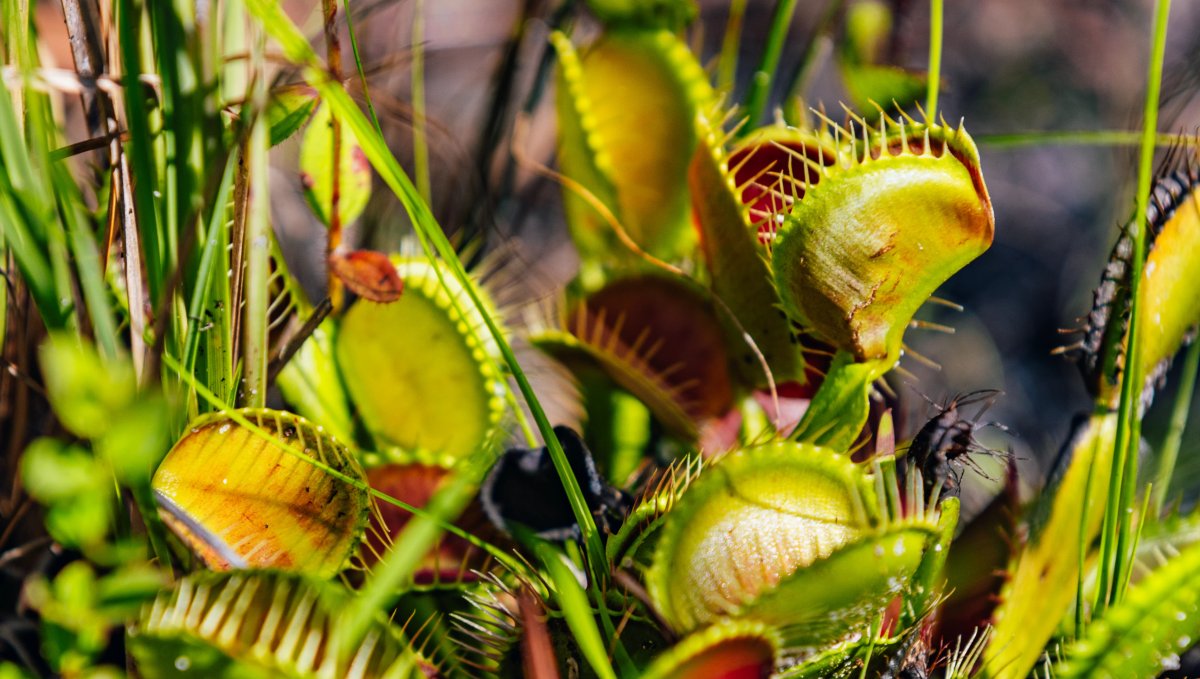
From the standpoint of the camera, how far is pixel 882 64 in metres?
0.88

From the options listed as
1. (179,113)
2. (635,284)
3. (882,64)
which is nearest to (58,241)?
(179,113)

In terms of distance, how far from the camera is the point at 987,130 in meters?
1.36

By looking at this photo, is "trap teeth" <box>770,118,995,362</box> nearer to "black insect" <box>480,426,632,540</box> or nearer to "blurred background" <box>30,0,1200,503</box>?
"black insect" <box>480,426,632,540</box>

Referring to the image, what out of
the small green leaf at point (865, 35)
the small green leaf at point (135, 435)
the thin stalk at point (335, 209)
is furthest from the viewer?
the small green leaf at point (865, 35)

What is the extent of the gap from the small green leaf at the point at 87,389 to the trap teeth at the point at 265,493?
67mm

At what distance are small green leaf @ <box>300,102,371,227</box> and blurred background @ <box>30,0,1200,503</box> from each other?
0.34 meters

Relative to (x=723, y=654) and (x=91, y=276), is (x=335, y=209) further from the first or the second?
(x=723, y=654)

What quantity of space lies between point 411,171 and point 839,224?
83 centimetres

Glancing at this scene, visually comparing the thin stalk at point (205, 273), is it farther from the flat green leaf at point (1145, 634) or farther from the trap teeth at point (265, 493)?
the flat green leaf at point (1145, 634)

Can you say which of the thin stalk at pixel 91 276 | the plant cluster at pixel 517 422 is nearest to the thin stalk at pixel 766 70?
the plant cluster at pixel 517 422

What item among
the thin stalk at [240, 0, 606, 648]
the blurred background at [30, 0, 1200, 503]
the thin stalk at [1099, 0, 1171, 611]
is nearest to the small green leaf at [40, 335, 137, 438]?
the thin stalk at [240, 0, 606, 648]

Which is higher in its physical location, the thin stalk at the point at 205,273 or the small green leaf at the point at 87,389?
the thin stalk at the point at 205,273

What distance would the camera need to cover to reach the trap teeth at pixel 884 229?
0.47 metres

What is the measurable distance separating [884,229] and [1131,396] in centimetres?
Answer: 15
